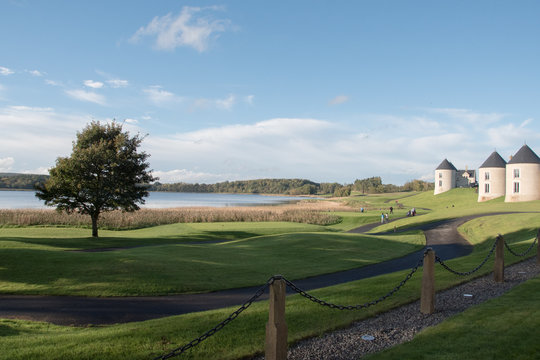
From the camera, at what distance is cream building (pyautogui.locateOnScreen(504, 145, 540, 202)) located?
194ft

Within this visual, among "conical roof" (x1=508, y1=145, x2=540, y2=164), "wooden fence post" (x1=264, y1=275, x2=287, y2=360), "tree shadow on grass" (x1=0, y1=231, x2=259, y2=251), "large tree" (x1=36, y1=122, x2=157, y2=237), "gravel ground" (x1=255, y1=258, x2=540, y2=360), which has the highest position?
"conical roof" (x1=508, y1=145, x2=540, y2=164)

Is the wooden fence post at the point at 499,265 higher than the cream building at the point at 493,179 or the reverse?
the reverse

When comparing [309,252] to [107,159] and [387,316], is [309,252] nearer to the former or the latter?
[387,316]

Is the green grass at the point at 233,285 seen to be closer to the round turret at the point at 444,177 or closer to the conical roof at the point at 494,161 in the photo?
the conical roof at the point at 494,161

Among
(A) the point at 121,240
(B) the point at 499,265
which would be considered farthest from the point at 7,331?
(A) the point at 121,240

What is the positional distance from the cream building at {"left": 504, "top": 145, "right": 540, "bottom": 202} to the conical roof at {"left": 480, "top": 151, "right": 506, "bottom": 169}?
8449 millimetres

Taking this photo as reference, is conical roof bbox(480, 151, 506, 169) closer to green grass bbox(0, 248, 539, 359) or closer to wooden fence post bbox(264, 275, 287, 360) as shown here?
green grass bbox(0, 248, 539, 359)

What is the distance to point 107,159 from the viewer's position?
26750mm

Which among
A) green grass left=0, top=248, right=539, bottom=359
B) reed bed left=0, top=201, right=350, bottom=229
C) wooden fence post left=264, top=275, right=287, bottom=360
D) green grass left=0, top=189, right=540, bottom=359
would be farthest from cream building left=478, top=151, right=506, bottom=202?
wooden fence post left=264, top=275, right=287, bottom=360

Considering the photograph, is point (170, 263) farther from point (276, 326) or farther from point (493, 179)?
point (493, 179)

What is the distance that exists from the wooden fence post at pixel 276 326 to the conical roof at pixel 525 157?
224ft

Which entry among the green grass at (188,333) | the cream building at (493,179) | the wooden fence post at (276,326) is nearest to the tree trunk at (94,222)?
the green grass at (188,333)

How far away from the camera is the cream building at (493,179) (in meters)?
69.6

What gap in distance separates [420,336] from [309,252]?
14689 mm
